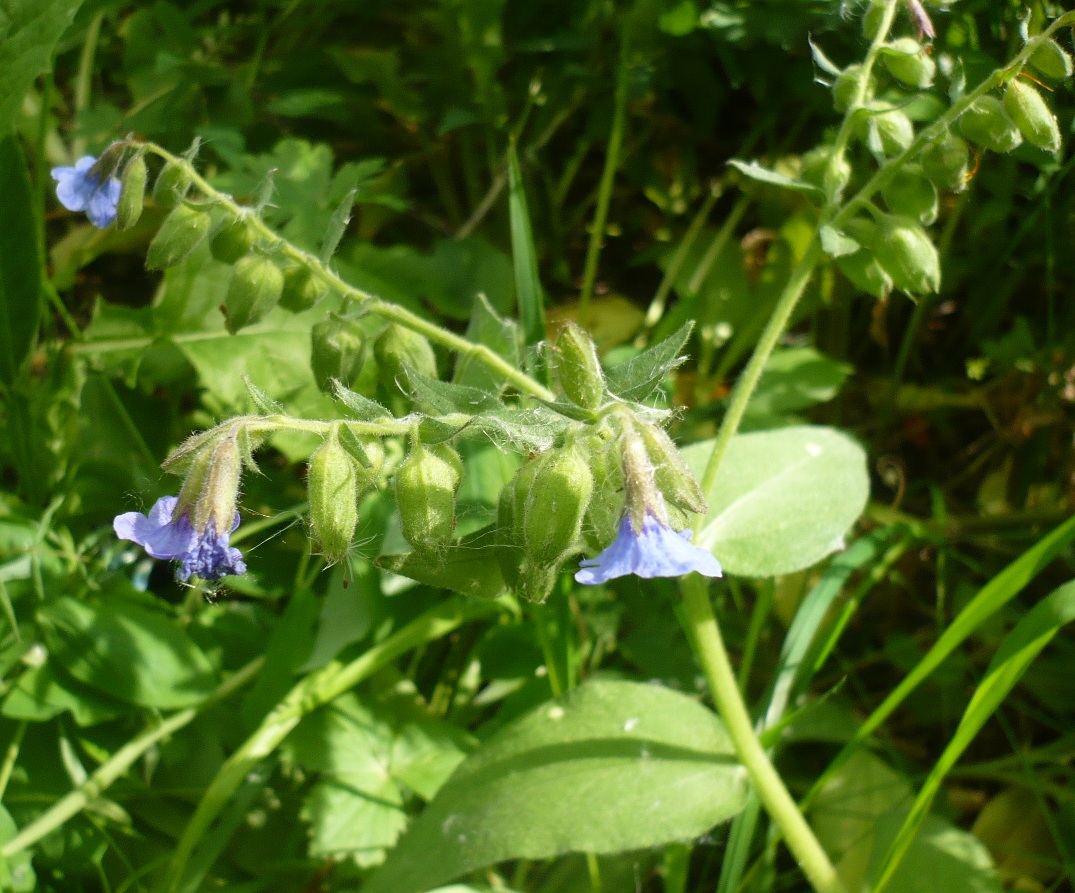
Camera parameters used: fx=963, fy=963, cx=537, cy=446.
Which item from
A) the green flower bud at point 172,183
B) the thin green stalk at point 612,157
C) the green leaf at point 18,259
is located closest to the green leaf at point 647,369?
the green flower bud at point 172,183

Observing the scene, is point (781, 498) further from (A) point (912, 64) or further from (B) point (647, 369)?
(A) point (912, 64)

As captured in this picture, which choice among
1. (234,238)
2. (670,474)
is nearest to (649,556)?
(670,474)

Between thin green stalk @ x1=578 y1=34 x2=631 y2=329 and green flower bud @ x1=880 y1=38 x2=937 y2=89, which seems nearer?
green flower bud @ x1=880 y1=38 x2=937 y2=89

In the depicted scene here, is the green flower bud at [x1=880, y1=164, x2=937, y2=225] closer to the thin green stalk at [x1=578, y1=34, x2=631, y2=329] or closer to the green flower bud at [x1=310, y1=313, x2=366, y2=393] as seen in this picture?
the thin green stalk at [x1=578, y1=34, x2=631, y2=329]

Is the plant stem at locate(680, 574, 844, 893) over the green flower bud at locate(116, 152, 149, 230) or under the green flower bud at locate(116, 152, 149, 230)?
under

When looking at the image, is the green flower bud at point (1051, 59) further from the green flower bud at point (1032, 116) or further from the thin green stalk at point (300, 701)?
the thin green stalk at point (300, 701)

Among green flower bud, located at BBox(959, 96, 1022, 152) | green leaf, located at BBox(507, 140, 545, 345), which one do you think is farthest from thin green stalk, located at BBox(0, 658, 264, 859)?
green flower bud, located at BBox(959, 96, 1022, 152)

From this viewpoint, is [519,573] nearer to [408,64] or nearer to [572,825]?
[572,825]
